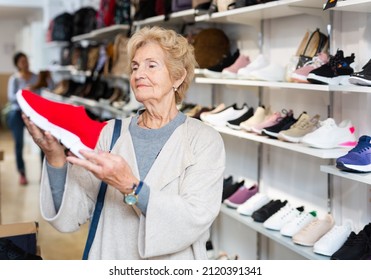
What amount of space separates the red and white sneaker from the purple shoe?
4.88 feet

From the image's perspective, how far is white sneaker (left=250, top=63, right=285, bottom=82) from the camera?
272 centimetres

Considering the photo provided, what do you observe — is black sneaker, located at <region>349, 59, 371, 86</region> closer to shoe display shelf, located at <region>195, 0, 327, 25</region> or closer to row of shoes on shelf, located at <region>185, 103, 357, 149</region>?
row of shoes on shelf, located at <region>185, 103, 357, 149</region>

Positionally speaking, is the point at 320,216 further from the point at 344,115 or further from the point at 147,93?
the point at 147,93

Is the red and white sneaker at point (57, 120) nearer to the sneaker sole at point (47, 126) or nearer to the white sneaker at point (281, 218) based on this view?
the sneaker sole at point (47, 126)

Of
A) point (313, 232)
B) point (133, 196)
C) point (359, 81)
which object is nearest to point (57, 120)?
point (133, 196)

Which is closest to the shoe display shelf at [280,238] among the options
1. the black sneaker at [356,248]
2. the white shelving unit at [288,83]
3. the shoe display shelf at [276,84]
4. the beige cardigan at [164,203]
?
the white shelving unit at [288,83]

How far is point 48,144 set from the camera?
1600 mm

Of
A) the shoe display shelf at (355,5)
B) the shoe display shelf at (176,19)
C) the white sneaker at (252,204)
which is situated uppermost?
the shoe display shelf at (176,19)

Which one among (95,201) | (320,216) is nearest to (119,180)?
(95,201)

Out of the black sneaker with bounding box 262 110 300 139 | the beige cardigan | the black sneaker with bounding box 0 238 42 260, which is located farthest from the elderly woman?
the black sneaker with bounding box 262 110 300 139

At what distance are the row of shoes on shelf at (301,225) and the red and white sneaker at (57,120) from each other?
113 centimetres

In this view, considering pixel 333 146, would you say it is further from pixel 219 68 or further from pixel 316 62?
pixel 219 68

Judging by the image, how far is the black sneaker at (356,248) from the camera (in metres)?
2.10
